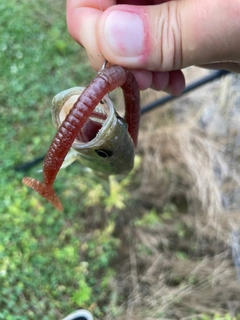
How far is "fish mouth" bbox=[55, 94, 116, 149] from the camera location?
3.66 ft

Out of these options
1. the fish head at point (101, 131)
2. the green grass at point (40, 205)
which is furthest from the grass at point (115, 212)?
the fish head at point (101, 131)

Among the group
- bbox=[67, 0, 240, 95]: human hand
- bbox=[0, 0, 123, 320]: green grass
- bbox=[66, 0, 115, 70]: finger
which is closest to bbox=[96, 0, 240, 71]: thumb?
bbox=[67, 0, 240, 95]: human hand

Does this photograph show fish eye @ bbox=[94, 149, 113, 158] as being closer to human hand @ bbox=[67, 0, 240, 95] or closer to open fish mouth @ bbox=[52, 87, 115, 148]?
open fish mouth @ bbox=[52, 87, 115, 148]

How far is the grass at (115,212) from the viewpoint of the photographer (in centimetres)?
223

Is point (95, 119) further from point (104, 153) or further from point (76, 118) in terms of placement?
point (76, 118)

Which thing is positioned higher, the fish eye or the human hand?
the human hand

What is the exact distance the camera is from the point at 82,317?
2107 mm

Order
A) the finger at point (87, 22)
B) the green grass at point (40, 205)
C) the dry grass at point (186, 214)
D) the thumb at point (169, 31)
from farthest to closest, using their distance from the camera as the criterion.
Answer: the dry grass at point (186, 214), the green grass at point (40, 205), the finger at point (87, 22), the thumb at point (169, 31)

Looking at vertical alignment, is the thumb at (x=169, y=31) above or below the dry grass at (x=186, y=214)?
above

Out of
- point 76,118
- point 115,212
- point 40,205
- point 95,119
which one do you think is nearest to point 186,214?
point 115,212

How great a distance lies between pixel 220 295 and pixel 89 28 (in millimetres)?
1756

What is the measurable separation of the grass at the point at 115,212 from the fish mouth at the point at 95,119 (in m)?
1.12

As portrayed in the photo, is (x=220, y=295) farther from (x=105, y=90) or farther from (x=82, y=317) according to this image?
(x=105, y=90)

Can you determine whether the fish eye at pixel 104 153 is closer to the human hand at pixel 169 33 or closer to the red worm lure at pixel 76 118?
the red worm lure at pixel 76 118
